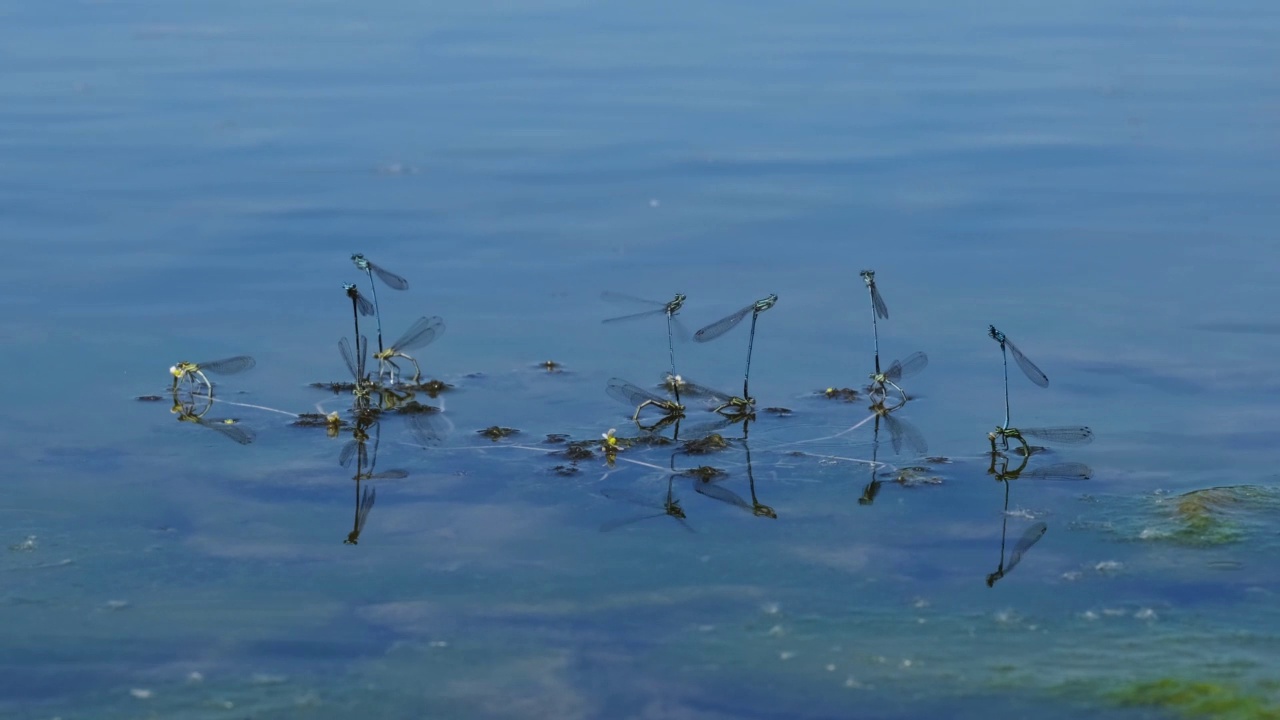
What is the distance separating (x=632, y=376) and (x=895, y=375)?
128 cm

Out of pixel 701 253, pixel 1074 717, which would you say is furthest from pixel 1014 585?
pixel 701 253

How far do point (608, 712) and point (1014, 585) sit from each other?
63.8 inches

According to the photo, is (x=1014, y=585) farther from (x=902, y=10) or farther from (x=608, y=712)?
(x=902, y=10)

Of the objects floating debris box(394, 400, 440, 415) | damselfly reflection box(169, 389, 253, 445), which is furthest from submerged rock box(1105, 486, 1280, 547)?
damselfly reflection box(169, 389, 253, 445)

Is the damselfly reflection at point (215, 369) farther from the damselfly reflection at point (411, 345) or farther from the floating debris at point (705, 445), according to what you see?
the floating debris at point (705, 445)

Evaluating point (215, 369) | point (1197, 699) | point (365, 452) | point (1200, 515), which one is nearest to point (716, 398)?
point (365, 452)

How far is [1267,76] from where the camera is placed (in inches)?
600

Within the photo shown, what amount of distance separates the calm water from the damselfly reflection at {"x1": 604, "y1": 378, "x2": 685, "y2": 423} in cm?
19

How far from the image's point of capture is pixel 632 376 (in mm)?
7734

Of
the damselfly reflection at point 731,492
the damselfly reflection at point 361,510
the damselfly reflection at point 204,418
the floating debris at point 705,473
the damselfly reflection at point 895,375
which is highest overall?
the damselfly reflection at point 895,375

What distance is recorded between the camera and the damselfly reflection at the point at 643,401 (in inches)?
283

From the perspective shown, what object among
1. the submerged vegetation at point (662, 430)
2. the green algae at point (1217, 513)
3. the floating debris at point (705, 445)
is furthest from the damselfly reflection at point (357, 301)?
the green algae at point (1217, 513)

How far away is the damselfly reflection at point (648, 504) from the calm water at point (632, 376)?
0.04 m

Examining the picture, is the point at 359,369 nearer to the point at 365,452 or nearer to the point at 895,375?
the point at 365,452
